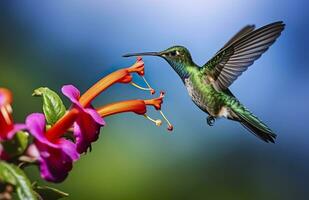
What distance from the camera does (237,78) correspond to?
10.9 ft

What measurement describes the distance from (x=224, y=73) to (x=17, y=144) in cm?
186

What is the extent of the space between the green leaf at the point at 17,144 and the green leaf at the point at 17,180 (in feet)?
0.21

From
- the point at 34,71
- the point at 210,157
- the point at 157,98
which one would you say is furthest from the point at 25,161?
the point at 34,71

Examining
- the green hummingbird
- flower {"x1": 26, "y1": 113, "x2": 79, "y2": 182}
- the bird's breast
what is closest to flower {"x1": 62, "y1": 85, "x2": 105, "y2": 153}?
flower {"x1": 26, "y1": 113, "x2": 79, "y2": 182}

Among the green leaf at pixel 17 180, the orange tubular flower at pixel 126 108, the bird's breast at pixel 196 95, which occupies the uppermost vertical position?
the orange tubular flower at pixel 126 108

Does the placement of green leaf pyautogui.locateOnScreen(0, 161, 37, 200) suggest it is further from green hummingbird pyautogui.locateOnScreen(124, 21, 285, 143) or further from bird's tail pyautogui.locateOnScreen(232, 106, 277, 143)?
bird's tail pyautogui.locateOnScreen(232, 106, 277, 143)

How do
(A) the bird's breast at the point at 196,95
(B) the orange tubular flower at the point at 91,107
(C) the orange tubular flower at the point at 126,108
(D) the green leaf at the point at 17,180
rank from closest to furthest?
(D) the green leaf at the point at 17,180 < (B) the orange tubular flower at the point at 91,107 < (C) the orange tubular flower at the point at 126,108 < (A) the bird's breast at the point at 196,95

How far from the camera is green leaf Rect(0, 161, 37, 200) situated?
153 centimetres

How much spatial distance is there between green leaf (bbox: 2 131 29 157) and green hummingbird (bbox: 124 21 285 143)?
4.97 ft

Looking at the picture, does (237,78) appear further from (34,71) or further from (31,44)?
(31,44)

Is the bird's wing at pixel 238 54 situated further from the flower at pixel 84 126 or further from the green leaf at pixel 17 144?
the green leaf at pixel 17 144

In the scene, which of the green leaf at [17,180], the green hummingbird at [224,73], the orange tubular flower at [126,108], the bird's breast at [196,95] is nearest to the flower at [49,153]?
the green leaf at [17,180]

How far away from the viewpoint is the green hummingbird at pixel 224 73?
315 centimetres

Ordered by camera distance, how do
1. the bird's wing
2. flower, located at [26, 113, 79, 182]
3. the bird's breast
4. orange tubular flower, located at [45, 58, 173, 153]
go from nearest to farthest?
flower, located at [26, 113, 79, 182]
orange tubular flower, located at [45, 58, 173, 153]
the bird's wing
the bird's breast
